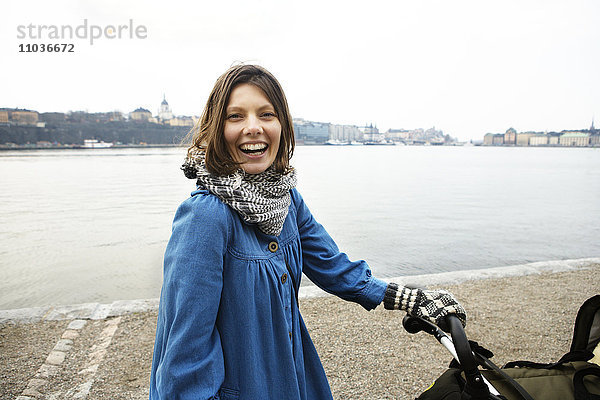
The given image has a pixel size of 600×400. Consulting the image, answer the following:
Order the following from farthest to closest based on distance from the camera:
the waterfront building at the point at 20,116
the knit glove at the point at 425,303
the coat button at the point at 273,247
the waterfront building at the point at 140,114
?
the waterfront building at the point at 140,114, the waterfront building at the point at 20,116, the knit glove at the point at 425,303, the coat button at the point at 273,247

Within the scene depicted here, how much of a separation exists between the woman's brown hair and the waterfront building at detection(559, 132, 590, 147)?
16899cm

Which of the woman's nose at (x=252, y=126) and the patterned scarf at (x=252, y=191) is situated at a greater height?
the woman's nose at (x=252, y=126)

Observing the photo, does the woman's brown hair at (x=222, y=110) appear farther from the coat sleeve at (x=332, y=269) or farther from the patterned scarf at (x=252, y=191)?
the coat sleeve at (x=332, y=269)

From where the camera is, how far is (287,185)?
1595 mm

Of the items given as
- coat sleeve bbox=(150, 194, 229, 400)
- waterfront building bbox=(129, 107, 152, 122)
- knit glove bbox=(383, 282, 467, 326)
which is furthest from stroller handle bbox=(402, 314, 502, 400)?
waterfront building bbox=(129, 107, 152, 122)

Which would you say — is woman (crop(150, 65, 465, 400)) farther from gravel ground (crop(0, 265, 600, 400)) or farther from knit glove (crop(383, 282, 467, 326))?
gravel ground (crop(0, 265, 600, 400))

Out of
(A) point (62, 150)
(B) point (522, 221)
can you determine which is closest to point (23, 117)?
(A) point (62, 150)

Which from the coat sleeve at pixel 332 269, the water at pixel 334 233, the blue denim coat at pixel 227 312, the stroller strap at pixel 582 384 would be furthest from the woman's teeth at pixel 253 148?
the water at pixel 334 233

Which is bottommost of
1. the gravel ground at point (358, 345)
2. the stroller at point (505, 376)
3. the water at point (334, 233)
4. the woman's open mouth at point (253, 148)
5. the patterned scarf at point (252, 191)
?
the water at point (334, 233)

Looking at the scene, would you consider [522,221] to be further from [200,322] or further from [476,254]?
[200,322]

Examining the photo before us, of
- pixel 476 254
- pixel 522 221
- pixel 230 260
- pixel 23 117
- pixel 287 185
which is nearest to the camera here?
pixel 230 260

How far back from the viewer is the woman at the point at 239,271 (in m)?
1.23

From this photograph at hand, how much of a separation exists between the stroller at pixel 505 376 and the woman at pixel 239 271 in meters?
0.16

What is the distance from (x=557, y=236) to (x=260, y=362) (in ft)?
39.2
